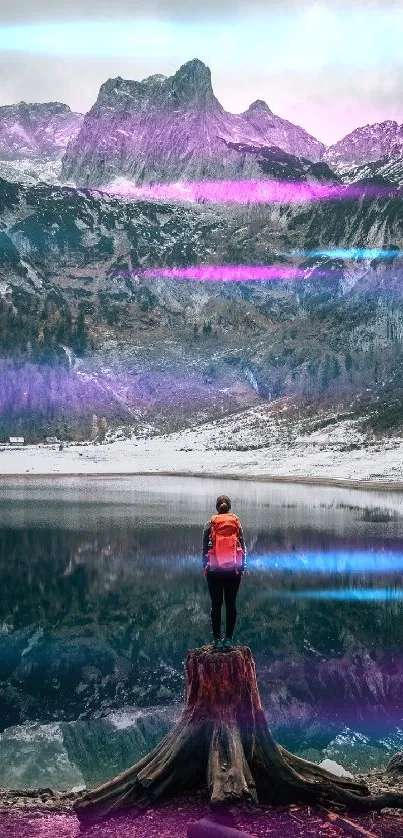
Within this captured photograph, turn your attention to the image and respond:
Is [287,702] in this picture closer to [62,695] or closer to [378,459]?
[62,695]

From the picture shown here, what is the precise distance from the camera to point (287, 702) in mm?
28172

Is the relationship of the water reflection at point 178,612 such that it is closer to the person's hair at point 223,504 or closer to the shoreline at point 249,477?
the person's hair at point 223,504

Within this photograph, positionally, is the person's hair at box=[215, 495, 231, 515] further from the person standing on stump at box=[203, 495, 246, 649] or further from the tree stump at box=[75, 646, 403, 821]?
the tree stump at box=[75, 646, 403, 821]

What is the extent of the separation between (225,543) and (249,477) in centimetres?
15353

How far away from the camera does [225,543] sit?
692 inches

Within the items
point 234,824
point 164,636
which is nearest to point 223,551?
point 234,824

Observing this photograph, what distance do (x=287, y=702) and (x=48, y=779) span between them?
8.22m

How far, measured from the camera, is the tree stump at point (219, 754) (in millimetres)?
15828

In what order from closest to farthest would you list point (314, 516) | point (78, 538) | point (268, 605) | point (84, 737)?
point (84, 737) → point (268, 605) → point (78, 538) → point (314, 516)

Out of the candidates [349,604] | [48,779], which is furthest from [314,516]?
[48,779]

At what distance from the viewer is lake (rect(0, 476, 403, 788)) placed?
979 inches

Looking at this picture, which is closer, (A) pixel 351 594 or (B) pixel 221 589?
(B) pixel 221 589

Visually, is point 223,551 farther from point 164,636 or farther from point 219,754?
point 164,636

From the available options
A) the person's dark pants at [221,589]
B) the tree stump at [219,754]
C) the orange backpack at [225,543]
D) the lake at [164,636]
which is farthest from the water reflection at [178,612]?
the tree stump at [219,754]
